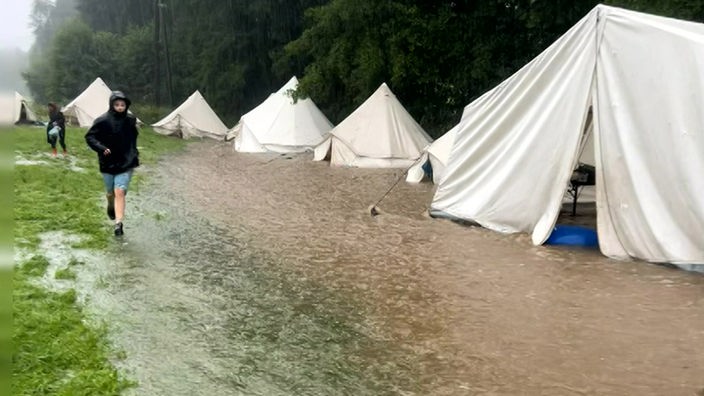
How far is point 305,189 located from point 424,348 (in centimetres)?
986

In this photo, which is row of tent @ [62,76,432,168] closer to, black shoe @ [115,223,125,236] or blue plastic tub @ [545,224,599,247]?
blue plastic tub @ [545,224,599,247]

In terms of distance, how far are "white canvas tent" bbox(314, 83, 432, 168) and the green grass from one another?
10.3m

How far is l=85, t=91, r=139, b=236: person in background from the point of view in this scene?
8297 mm

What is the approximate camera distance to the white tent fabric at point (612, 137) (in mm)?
7664

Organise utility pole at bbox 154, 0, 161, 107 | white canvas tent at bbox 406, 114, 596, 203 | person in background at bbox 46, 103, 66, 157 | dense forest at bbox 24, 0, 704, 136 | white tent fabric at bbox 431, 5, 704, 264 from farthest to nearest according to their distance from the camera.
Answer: utility pole at bbox 154, 0, 161, 107, dense forest at bbox 24, 0, 704, 136, person in background at bbox 46, 103, 66, 157, white canvas tent at bbox 406, 114, 596, 203, white tent fabric at bbox 431, 5, 704, 264

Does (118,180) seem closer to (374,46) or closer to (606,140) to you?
(606,140)

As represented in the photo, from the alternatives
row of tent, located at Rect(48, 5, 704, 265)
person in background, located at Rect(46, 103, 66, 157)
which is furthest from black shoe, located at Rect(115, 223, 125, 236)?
person in background, located at Rect(46, 103, 66, 157)

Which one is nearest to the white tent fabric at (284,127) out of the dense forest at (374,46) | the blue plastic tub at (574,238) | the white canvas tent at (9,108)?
Answer: the dense forest at (374,46)

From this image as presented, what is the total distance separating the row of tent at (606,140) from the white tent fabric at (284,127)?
595 inches

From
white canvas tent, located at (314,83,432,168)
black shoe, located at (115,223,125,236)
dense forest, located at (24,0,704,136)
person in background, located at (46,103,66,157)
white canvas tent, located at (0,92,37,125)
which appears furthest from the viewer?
white canvas tent, located at (314,83,432,168)

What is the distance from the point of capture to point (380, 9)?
2166 centimetres

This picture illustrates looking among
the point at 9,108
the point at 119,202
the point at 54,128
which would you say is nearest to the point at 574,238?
the point at 119,202

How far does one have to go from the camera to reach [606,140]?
8.48m

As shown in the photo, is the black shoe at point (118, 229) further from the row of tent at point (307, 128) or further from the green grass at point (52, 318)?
the row of tent at point (307, 128)
